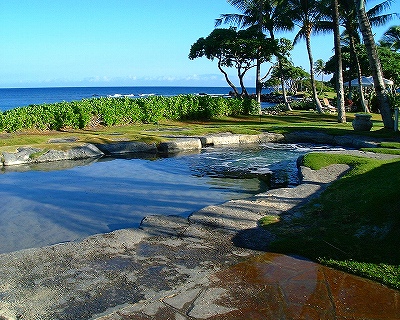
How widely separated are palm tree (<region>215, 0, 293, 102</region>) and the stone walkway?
2501 centimetres

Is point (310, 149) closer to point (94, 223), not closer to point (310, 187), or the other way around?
point (310, 187)

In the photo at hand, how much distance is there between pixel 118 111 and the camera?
22641 mm

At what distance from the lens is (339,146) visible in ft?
55.8

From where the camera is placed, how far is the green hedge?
19438mm

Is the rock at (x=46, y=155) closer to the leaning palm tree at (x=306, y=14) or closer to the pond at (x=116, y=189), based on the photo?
the pond at (x=116, y=189)

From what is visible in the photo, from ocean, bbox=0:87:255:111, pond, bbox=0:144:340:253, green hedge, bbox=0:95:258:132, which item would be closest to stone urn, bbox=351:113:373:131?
A: pond, bbox=0:144:340:253

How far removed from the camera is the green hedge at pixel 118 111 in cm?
1944

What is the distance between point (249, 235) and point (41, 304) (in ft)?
9.58

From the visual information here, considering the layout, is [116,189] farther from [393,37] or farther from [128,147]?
[393,37]

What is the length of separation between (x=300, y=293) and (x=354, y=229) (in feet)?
6.74

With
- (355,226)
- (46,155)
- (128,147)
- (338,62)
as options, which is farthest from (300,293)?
(338,62)

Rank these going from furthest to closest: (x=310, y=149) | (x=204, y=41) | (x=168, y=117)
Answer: (x=204, y=41) → (x=168, y=117) → (x=310, y=149)

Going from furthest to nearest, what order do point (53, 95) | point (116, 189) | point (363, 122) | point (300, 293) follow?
point (53, 95)
point (363, 122)
point (116, 189)
point (300, 293)

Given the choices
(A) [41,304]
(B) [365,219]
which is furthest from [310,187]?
(A) [41,304]
